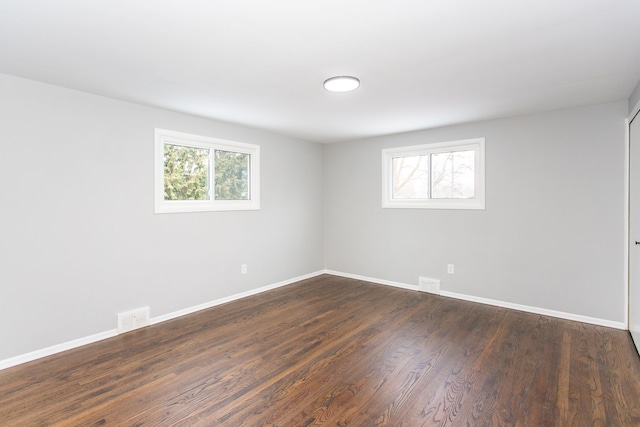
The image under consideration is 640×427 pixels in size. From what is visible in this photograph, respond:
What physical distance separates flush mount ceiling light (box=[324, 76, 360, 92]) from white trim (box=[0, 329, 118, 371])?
315 cm

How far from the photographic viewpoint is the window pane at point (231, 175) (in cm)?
419

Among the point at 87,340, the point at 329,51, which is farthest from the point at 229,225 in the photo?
the point at 329,51

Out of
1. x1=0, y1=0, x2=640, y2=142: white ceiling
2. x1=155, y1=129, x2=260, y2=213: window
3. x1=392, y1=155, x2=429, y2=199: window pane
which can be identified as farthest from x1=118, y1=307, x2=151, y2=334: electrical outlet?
x1=392, y1=155, x2=429, y2=199: window pane

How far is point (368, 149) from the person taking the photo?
5191 millimetres

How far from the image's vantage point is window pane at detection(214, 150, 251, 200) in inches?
165

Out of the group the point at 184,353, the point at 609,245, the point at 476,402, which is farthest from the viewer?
the point at 609,245

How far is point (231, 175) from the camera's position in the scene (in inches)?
171

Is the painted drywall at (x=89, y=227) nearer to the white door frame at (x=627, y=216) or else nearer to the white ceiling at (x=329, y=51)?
the white ceiling at (x=329, y=51)

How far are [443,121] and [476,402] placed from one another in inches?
125

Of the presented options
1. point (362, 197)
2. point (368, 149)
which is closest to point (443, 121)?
point (368, 149)

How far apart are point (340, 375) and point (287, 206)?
122 inches

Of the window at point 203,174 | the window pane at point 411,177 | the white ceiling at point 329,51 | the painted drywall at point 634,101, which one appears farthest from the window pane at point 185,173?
the painted drywall at point 634,101

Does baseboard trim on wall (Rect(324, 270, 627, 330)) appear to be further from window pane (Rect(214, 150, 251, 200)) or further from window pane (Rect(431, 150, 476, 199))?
window pane (Rect(214, 150, 251, 200))

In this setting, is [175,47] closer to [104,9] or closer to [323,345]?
[104,9]
